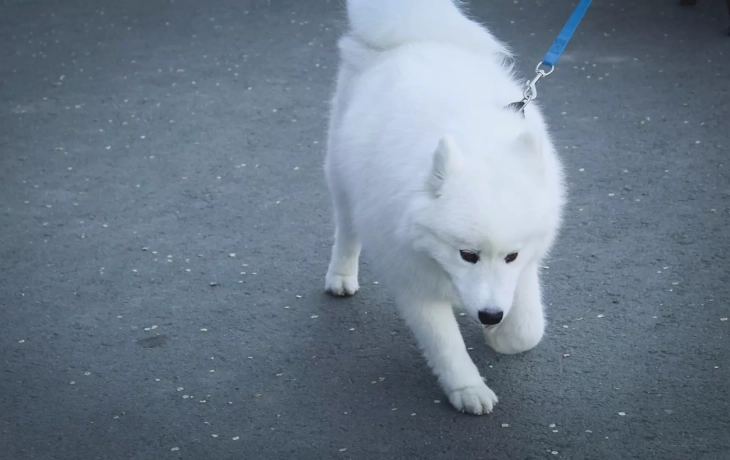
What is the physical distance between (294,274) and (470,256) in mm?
1756

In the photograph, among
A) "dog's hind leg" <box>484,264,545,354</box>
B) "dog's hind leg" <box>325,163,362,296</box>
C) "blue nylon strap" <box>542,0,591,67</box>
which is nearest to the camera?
"dog's hind leg" <box>484,264,545,354</box>

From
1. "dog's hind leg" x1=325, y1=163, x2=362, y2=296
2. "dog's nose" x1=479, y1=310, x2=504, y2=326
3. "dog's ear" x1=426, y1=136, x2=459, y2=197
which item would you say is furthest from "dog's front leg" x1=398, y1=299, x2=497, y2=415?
"dog's hind leg" x1=325, y1=163, x2=362, y2=296

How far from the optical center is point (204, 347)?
399 cm

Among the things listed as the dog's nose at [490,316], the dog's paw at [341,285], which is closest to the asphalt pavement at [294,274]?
the dog's paw at [341,285]

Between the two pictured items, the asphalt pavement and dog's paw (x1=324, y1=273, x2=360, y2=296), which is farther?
dog's paw (x1=324, y1=273, x2=360, y2=296)

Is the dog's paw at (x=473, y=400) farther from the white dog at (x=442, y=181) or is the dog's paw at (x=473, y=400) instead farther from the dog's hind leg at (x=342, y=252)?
the dog's hind leg at (x=342, y=252)

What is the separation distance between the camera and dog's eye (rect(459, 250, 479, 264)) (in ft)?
9.73

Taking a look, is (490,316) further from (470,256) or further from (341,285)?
(341,285)

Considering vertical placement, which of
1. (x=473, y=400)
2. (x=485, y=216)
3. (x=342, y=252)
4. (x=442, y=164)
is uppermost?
(x=442, y=164)

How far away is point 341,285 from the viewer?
4.34 meters

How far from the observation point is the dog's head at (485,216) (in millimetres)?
2904

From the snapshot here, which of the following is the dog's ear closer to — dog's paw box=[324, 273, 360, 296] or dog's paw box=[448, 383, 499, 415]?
dog's paw box=[448, 383, 499, 415]

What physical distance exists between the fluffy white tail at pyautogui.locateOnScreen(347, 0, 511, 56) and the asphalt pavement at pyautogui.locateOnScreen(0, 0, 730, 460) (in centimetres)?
119

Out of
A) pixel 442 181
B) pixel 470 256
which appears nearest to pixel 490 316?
pixel 470 256
